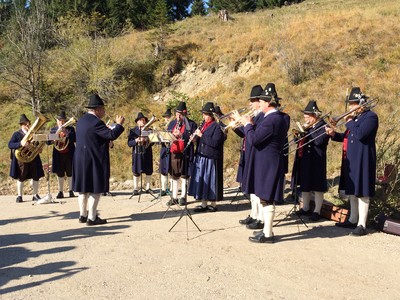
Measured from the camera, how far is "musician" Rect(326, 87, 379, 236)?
5730 millimetres

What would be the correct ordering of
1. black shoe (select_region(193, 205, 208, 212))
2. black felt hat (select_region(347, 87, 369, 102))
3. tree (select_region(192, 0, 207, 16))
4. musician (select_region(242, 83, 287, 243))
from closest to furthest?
musician (select_region(242, 83, 287, 243))
black felt hat (select_region(347, 87, 369, 102))
black shoe (select_region(193, 205, 208, 212))
tree (select_region(192, 0, 207, 16))

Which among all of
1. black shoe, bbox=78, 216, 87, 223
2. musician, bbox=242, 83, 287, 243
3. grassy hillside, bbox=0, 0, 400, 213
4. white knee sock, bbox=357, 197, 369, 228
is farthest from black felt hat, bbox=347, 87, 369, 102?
grassy hillside, bbox=0, 0, 400, 213

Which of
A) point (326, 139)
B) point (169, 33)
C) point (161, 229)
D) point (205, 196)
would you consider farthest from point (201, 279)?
point (169, 33)

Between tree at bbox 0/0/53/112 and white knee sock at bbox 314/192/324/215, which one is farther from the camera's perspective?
tree at bbox 0/0/53/112

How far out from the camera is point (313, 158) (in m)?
6.79

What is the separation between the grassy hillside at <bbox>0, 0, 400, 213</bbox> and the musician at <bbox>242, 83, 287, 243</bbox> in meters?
10.3

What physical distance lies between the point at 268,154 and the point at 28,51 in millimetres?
18730

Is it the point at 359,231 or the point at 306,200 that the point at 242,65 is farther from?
the point at 359,231

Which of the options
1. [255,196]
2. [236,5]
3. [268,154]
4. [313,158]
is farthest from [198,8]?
[268,154]

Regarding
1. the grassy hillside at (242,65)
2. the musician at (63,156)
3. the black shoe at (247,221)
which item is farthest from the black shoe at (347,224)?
the grassy hillside at (242,65)

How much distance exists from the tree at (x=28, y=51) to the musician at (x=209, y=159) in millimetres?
15006

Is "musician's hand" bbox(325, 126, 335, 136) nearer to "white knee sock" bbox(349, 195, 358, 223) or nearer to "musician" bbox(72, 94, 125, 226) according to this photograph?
"white knee sock" bbox(349, 195, 358, 223)

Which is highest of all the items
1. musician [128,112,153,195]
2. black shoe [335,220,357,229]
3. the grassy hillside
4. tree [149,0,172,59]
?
tree [149,0,172,59]

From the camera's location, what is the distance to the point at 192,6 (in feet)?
139
